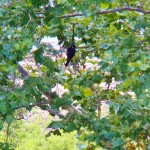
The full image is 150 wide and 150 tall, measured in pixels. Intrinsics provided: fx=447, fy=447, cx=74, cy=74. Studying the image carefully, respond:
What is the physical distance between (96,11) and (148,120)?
551mm

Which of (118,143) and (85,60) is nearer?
(118,143)

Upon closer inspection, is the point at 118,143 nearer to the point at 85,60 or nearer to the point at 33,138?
the point at 85,60

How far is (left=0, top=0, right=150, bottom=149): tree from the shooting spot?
155 centimetres

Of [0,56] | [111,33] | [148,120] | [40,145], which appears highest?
[0,56]

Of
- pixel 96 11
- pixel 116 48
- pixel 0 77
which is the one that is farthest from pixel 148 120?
pixel 0 77

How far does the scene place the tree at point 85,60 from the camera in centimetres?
155

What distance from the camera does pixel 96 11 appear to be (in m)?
1.82

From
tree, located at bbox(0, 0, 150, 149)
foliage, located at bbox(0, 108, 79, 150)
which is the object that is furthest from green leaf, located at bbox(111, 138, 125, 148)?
foliage, located at bbox(0, 108, 79, 150)

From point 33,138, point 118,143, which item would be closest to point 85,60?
point 118,143

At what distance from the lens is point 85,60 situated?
266cm

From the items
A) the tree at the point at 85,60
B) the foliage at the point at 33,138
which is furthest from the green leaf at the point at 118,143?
the foliage at the point at 33,138

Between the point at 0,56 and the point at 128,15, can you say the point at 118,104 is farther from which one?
the point at 0,56

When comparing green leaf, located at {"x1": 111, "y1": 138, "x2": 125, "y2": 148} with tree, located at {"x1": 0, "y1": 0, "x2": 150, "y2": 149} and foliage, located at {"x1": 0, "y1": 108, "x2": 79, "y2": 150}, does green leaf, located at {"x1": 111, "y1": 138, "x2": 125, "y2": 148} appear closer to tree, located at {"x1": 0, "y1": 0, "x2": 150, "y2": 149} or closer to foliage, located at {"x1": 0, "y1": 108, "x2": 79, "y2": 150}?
tree, located at {"x1": 0, "y1": 0, "x2": 150, "y2": 149}

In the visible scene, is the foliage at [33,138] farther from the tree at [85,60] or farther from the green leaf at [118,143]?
the green leaf at [118,143]
